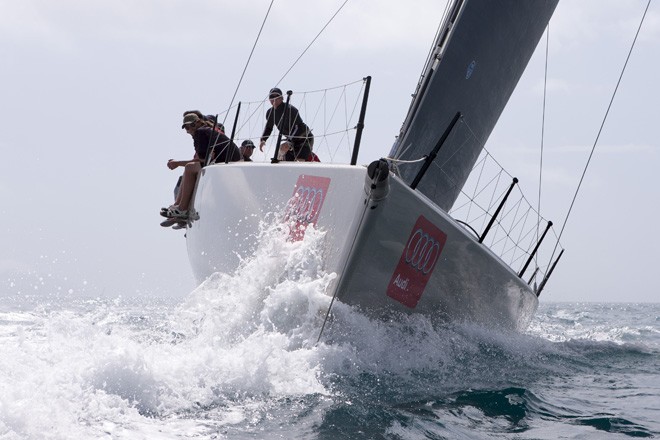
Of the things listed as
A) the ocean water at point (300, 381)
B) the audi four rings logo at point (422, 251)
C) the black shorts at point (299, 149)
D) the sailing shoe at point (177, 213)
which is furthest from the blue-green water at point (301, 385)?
the sailing shoe at point (177, 213)

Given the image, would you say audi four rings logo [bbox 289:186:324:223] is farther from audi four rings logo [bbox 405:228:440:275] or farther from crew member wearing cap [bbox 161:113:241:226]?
→ crew member wearing cap [bbox 161:113:241:226]

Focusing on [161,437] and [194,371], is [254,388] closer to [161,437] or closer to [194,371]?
[194,371]

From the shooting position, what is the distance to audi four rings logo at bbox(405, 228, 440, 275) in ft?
13.8

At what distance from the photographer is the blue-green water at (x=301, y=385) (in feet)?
9.21


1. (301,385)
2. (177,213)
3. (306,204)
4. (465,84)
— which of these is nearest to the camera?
(301,385)

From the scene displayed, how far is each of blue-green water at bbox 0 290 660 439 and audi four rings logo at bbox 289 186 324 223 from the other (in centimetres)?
46

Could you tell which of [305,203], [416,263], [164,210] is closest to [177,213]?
[164,210]

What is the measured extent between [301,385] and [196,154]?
13.8 feet

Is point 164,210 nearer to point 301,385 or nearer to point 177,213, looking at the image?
point 177,213

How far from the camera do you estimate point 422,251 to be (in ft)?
14.0

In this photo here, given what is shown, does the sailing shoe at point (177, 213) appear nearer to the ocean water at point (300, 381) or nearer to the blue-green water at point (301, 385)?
the ocean water at point (300, 381)

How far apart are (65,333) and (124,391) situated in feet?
3.85

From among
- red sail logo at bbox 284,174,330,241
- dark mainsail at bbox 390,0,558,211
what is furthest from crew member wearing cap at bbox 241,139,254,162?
red sail logo at bbox 284,174,330,241

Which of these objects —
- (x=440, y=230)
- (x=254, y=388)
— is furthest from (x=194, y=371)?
(x=440, y=230)
